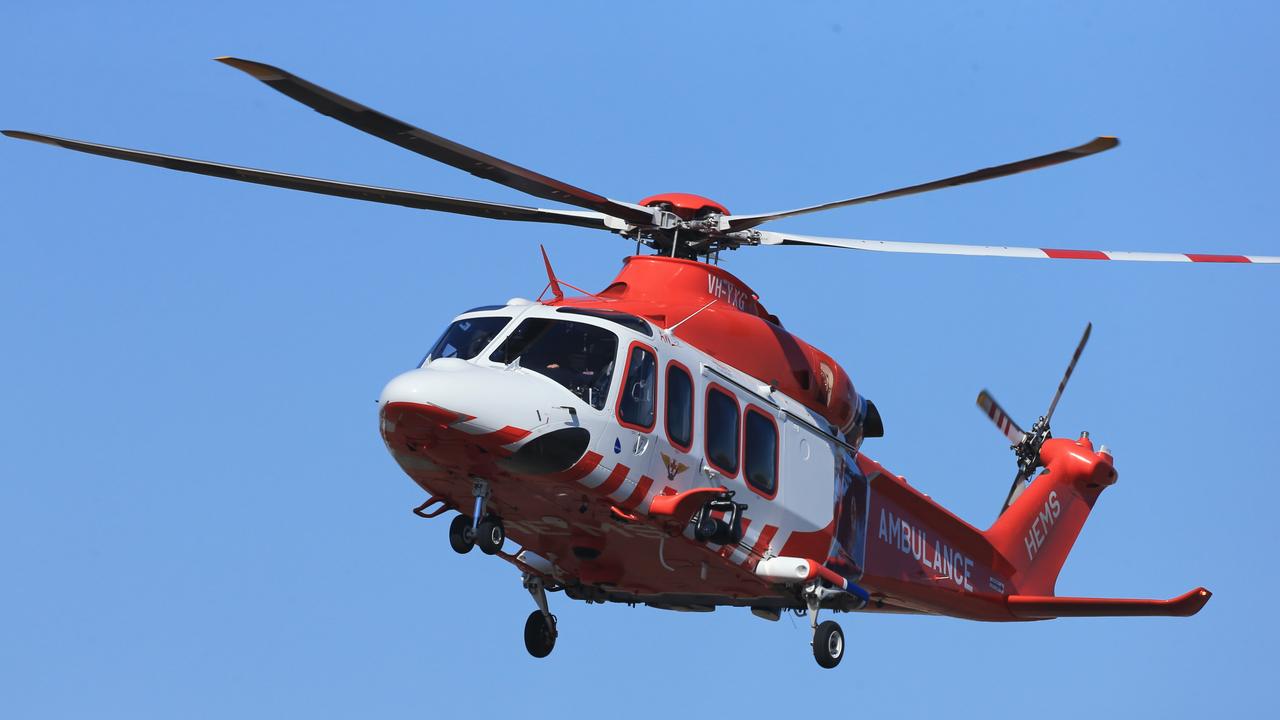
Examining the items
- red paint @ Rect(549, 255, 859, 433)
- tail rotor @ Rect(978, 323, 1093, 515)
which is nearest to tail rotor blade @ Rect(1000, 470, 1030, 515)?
tail rotor @ Rect(978, 323, 1093, 515)

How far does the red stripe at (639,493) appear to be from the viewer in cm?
1562

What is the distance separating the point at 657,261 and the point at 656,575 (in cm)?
348

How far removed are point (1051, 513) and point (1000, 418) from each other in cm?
185

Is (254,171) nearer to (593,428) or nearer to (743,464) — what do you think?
(593,428)

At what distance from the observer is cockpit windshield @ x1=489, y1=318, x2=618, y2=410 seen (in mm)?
15477

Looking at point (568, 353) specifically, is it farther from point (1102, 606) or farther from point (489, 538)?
point (1102, 606)

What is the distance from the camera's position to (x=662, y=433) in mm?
15820

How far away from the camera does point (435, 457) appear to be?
15.2 m

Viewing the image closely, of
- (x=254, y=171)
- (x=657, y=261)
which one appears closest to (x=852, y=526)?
(x=657, y=261)

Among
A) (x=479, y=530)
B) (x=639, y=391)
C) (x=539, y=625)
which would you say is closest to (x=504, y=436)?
(x=479, y=530)

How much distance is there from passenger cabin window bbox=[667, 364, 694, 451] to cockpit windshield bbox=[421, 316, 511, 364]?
1.77 meters

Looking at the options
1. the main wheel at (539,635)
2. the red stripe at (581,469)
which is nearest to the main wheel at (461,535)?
the red stripe at (581,469)

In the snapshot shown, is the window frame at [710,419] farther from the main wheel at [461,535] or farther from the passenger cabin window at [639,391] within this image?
the main wheel at [461,535]

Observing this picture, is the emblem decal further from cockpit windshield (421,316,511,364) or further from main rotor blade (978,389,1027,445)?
main rotor blade (978,389,1027,445)
